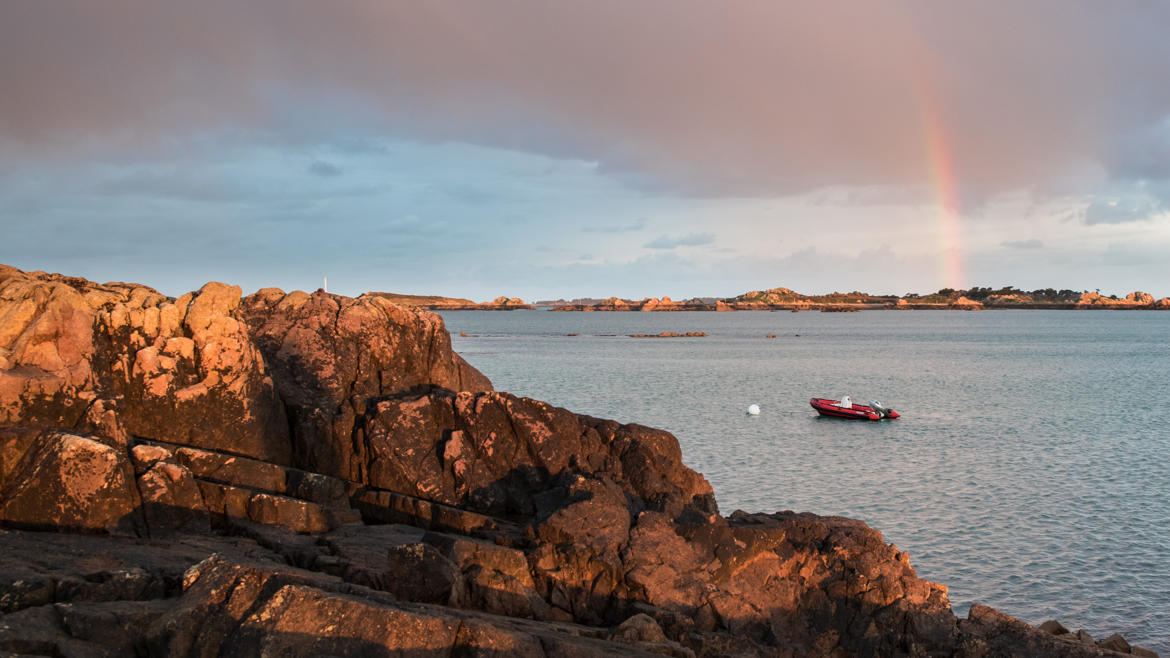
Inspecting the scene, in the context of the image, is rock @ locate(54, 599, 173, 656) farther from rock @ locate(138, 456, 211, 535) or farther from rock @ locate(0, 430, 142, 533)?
rock @ locate(138, 456, 211, 535)

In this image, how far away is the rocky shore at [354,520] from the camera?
8.50m

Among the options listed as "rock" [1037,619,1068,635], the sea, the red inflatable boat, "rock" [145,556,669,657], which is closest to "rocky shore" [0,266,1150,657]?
"rock" [145,556,669,657]

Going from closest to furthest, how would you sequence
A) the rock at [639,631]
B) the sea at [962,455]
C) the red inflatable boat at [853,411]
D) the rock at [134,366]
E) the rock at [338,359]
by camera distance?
1. the rock at [639,631]
2. the rock at [134,366]
3. the rock at [338,359]
4. the sea at [962,455]
5. the red inflatable boat at [853,411]

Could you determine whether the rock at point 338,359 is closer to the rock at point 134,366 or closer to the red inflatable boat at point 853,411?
the rock at point 134,366

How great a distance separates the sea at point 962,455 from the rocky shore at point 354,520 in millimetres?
6184

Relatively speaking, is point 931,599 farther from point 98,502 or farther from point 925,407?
point 925,407

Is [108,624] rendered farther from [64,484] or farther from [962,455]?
[962,455]

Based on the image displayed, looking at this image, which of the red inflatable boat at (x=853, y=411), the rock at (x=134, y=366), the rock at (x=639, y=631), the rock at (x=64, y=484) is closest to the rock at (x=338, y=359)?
the rock at (x=134, y=366)

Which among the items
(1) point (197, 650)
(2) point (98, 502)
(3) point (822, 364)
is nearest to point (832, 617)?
(1) point (197, 650)

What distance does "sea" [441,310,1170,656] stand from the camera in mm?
21812

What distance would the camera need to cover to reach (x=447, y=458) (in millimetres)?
17969

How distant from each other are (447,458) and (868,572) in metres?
8.66

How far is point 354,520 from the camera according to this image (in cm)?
1551

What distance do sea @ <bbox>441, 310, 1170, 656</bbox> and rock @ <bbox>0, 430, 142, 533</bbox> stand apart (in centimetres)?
1768
